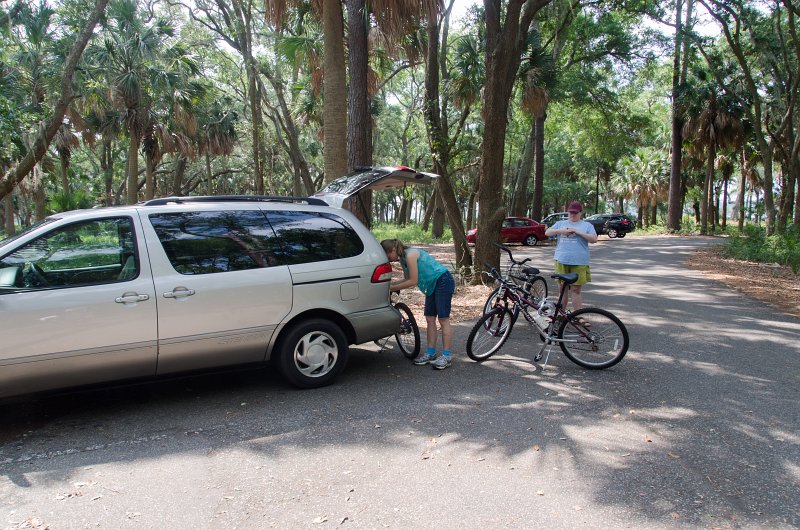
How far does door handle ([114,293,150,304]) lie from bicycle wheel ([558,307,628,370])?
408cm

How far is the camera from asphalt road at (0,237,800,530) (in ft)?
10.8

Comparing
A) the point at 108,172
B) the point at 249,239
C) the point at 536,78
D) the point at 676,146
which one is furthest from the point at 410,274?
the point at 108,172

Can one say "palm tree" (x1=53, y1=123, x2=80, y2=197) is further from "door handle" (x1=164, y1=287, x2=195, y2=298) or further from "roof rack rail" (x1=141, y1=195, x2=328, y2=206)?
"door handle" (x1=164, y1=287, x2=195, y2=298)

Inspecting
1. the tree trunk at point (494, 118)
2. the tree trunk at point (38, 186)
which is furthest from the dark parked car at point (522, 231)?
the tree trunk at point (38, 186)

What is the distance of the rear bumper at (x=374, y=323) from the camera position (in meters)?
5.61

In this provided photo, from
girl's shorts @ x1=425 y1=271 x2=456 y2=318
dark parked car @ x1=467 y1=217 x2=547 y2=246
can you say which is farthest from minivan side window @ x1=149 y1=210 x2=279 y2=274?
dark parked car @ x1=467 y1=217 x2=547 y2=246

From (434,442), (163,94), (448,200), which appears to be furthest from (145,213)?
(163,94)

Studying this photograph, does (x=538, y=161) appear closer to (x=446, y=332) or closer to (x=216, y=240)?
(x=446, y=332)

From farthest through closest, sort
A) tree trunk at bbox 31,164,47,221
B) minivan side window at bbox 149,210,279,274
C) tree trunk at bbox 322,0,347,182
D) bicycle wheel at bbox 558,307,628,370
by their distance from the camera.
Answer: tree trunk at bbox 31,164,47,221 → tree trunk at bbox 322,0,347,182 → bicycle wheel at bbox 558,307,628,370 → minivan side window at bbox 149,210,279,274

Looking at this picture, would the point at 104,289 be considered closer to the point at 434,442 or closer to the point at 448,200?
the point at 434,442

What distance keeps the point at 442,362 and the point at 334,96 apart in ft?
17.2

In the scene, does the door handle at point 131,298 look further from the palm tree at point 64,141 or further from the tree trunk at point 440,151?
the palm tree at point 64,141

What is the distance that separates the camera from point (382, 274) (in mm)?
5773

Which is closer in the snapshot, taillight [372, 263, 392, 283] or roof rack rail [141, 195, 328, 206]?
roof rack rail [141, 195, 328, 206]
